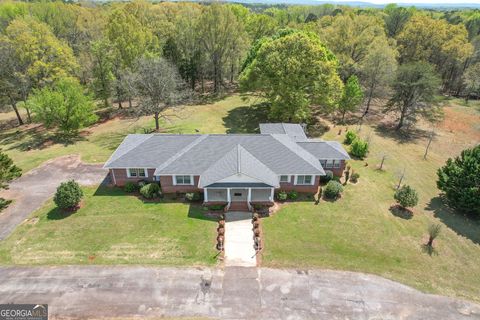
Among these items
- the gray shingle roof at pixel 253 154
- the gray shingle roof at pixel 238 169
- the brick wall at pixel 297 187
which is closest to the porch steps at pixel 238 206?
the gray shingle roof at pixel 238 169

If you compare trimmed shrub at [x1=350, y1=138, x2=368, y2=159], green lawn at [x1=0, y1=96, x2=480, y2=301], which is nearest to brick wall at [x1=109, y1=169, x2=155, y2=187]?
green lawn at [x1=0, y1=96, x2=480, y2=301]

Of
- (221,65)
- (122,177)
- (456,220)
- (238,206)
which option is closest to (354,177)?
(456,220)

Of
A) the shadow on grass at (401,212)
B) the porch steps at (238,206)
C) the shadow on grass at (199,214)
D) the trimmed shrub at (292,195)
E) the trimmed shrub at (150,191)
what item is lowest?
the shadow on grass at (401,212)

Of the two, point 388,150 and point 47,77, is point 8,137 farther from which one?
point 388,150

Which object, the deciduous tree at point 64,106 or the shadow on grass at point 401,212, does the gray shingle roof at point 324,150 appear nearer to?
the shadow on grass at point 401,212

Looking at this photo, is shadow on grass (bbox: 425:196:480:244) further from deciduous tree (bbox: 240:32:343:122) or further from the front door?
deciduous tree (bbox: 240:32:343:122)

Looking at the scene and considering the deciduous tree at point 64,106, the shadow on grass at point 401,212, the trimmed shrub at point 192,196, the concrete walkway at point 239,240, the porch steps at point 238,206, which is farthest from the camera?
the deciduous tree at point 64,106
